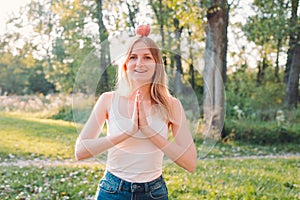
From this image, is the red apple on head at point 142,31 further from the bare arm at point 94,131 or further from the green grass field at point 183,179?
the green grass field at point 183,179

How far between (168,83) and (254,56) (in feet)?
75.4

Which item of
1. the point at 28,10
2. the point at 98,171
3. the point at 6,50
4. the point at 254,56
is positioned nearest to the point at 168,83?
the point at 98,171

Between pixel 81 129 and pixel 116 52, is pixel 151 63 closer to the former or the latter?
pixel 116 52

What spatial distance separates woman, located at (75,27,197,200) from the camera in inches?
75.5

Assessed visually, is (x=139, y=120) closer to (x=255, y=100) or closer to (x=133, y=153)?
(x=133, y=153)

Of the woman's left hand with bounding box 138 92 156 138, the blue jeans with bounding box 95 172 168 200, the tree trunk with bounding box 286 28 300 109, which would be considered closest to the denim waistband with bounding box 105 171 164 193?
the blue jeans with bounding box 95 172 168 200

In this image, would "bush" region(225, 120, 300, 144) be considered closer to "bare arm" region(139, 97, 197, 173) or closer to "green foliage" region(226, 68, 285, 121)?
"green foliage" region(226, 68, 285, 121)

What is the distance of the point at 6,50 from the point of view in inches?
1347

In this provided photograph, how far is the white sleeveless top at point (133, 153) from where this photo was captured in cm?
194

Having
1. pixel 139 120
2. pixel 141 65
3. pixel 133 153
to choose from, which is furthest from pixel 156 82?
pixel 133 153

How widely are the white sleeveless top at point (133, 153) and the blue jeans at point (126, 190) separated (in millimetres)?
24

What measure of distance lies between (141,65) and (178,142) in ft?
1.30

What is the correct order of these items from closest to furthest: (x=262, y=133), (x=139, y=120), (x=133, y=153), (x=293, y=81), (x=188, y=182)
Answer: (x=139, y=120), (x=133, y=153), (x=188, y=182), (x=262, y=133), (x=293, y=81)

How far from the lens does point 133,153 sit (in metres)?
1.95
